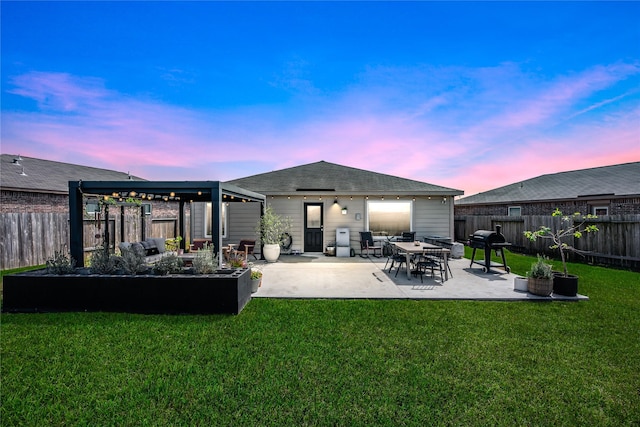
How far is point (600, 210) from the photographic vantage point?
13.1 m

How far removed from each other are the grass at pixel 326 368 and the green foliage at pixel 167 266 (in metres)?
0.80

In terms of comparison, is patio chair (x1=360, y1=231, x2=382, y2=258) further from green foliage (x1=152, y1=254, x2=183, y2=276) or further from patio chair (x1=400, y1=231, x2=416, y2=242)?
green foliage (x1=152, y1=254, x2=183, y2=276)

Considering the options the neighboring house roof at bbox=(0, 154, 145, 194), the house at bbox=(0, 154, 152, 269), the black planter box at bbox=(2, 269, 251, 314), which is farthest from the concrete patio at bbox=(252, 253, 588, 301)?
the neighboring house roof at bbox=(0, 154, 145, 194)

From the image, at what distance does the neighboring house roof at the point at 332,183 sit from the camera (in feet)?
36.7

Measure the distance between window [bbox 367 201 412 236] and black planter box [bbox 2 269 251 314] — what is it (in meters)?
7.68

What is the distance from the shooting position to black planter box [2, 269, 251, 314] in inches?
190

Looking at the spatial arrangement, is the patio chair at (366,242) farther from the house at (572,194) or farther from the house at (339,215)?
the house at (572,194)

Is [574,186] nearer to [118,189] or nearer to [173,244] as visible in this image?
[173,244]

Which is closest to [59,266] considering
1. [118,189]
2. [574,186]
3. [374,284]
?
[118,189]

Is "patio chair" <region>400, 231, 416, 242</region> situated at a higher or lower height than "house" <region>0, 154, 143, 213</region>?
lower

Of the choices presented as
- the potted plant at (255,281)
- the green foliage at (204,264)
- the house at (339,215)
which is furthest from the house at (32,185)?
the potted plant at (255,281)

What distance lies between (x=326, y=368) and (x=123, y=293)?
3802mm

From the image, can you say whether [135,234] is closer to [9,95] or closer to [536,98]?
[9,95]

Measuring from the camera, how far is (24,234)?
28.8 feet
